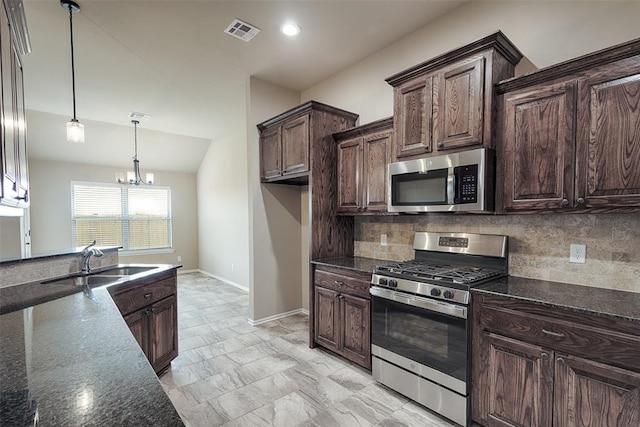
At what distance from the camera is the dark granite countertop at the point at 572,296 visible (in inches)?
60.1

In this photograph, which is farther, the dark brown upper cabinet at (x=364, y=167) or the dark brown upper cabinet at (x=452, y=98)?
the dark brown upper cabinet at (x=364, y=167)

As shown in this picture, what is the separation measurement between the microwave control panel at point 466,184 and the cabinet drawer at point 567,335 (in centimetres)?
75

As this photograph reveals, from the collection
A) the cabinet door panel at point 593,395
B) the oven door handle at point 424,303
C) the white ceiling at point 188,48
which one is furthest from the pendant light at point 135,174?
the cabinet door panel at point 593,395

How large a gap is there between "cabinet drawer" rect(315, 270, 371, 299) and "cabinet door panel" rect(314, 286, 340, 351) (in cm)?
7

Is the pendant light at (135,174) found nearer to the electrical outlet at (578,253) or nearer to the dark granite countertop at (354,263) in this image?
the dark granite countertop at (354,263)

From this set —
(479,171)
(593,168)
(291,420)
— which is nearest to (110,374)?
(291,420)

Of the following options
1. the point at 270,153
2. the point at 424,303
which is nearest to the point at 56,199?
the point at 270,153

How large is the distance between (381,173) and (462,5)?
157 centimetres

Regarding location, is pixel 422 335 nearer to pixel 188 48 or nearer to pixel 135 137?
pixel 188 48

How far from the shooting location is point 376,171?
297 cm

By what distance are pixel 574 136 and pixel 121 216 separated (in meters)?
7.94

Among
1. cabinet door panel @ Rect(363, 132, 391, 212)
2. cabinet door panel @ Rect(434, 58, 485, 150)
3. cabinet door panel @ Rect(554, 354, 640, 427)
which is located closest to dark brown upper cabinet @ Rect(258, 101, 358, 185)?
cabinet door panel @ Rect(363, 132, 391, 212)

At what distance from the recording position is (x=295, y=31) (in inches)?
117

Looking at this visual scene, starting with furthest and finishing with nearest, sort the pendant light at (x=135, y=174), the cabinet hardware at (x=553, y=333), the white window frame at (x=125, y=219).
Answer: the white window frame at (x=125, y=219) → the pendant light at (x=135, y=174) → the cabinet hardware at (x=553, y=333)
